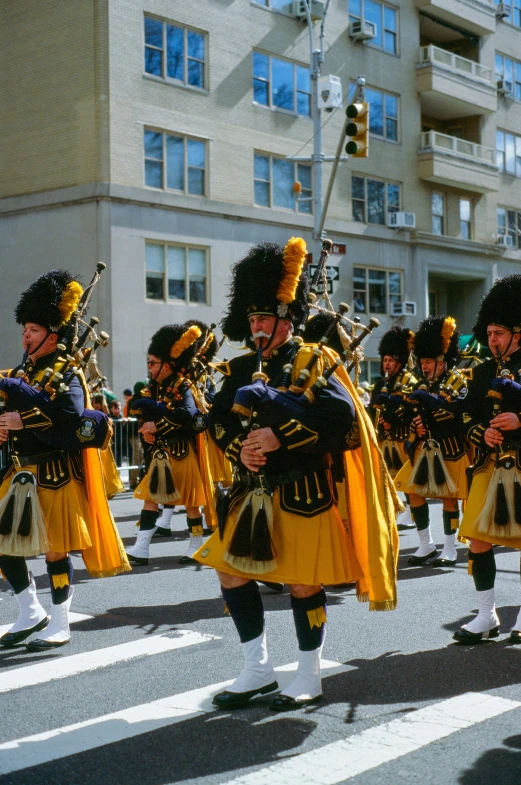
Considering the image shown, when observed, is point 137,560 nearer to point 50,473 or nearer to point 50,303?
point 50,473

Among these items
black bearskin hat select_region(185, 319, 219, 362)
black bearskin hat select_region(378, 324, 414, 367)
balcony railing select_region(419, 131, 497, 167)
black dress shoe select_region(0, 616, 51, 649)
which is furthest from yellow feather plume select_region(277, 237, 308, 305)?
balcony railing select_region(419, 131, 497, 167)

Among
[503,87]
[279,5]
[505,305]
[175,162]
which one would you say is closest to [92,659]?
[505,305]

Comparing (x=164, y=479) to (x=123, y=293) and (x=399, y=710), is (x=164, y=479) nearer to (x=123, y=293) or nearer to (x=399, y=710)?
(x=399, y=710)

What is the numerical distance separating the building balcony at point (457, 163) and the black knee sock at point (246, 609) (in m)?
27.0

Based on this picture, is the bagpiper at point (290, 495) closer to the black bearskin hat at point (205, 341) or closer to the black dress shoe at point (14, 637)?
the black dress shoe at point (14, 637)

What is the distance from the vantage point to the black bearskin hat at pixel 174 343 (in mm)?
9203

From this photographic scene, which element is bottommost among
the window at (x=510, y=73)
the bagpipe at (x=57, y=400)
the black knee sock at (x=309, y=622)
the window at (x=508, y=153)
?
the black knee sock at (x=309, y=622)

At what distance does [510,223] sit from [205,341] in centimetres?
2715

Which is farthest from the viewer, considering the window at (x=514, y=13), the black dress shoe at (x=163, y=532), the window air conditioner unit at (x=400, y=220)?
the window at (x=514, y=13)

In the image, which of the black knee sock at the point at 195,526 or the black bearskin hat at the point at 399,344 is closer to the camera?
the black knee sock at the point at 195,526

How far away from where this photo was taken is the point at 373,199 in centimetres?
2867

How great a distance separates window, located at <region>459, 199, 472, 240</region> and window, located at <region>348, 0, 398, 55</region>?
5814 millimetres

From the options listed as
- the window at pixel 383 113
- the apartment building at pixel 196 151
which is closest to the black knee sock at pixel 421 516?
the apartment building at pixel 196 151

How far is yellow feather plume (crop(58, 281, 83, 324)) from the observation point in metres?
6.12
